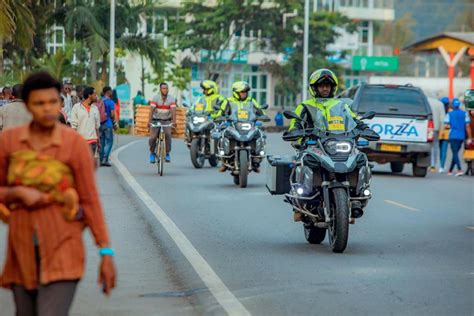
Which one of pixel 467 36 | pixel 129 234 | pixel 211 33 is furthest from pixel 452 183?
pixel 211 33

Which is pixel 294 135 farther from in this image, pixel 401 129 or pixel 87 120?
pixel 401 129

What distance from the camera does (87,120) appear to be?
2283 centimetres

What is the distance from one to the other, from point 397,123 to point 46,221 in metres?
21.2

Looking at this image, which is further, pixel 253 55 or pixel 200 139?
pixel 253 55

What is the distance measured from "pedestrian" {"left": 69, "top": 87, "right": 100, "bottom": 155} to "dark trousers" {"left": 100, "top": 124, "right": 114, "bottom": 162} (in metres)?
5.69

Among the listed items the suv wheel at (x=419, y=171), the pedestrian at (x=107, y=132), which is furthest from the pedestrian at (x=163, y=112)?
the suv wheel at (x=419, y=171)

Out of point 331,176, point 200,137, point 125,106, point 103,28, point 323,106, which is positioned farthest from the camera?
point 103,28

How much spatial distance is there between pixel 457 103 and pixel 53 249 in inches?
999

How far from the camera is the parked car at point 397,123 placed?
27.2 meters

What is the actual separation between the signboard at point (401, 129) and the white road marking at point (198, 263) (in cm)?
785

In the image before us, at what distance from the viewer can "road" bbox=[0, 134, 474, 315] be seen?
9.84 m

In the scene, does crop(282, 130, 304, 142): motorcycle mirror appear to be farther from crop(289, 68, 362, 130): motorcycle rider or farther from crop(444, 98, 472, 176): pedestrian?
crop(444, 98, 472, 176): pedestrian

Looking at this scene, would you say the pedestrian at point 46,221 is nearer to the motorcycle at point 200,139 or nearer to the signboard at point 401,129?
the signboard at point 401,129

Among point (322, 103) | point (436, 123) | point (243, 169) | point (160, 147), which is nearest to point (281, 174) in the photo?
point (322, 103)
